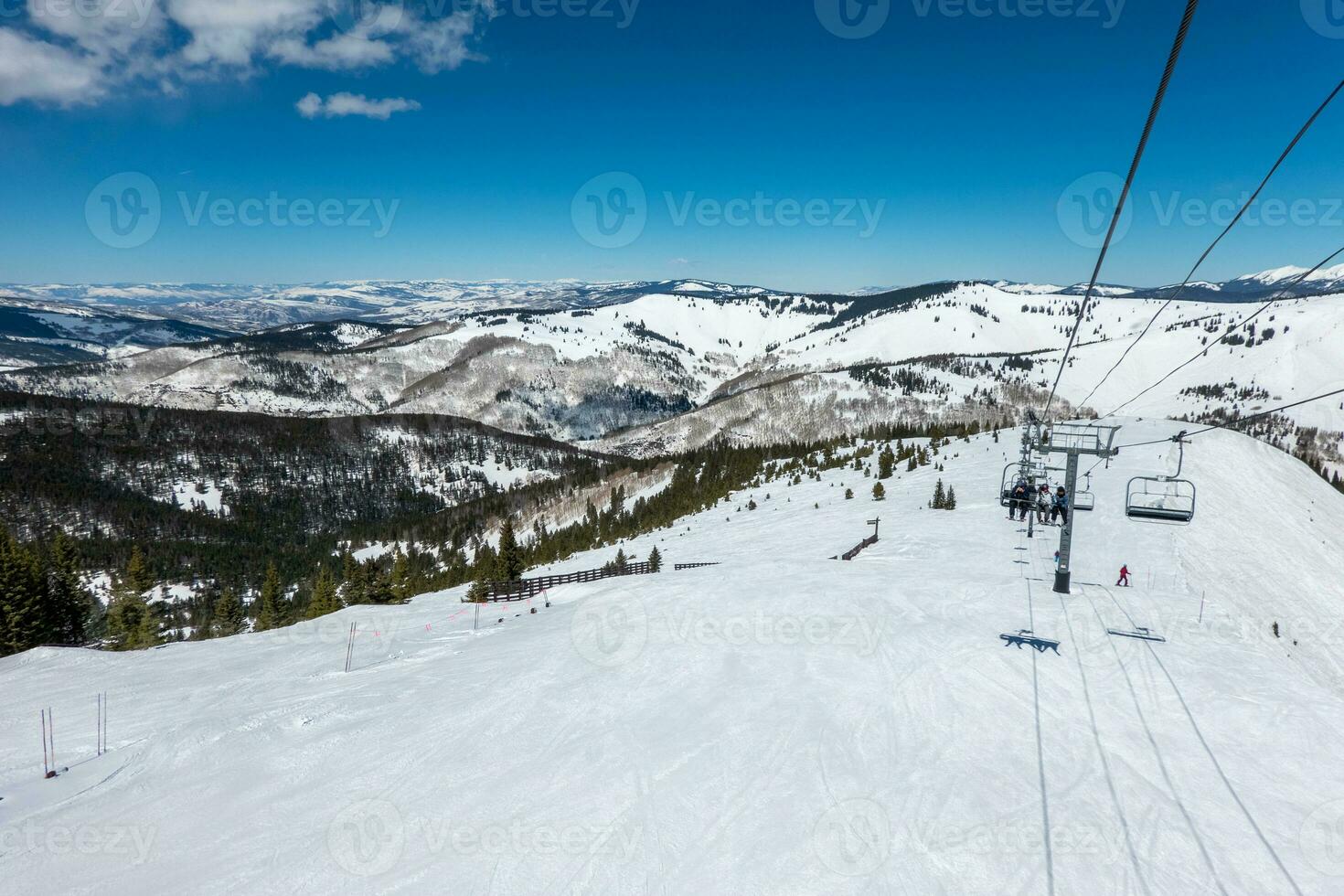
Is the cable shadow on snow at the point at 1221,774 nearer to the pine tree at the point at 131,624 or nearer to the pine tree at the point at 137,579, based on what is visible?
the pine tree at the point at 131,624

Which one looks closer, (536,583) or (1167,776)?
(1167,776)

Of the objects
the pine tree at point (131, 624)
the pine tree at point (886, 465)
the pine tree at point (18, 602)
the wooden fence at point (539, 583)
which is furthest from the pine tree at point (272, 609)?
the pine tree at point (886, 465)

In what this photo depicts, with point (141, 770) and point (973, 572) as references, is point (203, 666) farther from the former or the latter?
point (973, 572)

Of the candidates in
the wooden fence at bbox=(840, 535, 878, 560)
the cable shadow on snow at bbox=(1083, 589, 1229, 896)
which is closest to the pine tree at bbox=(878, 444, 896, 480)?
the wooden fence at bbox=(840, 535, 878, 560)

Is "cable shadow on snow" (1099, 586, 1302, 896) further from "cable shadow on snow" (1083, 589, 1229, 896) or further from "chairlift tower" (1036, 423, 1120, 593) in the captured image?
"chairlift tower" (1036, 423, 1120, 593)

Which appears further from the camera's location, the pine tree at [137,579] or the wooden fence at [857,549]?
the pine tree at [137,579]

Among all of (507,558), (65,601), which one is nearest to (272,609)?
(65,601)

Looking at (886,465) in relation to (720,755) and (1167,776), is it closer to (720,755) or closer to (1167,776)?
(1167,776)
